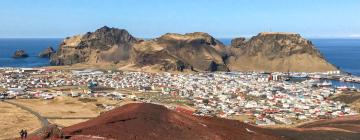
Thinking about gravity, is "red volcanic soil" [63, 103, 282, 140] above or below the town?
above

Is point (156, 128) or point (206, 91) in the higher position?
point (156, 128)

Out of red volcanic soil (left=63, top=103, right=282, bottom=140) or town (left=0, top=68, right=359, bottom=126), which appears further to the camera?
town (left=0, top=68, right=359, bottom=126)

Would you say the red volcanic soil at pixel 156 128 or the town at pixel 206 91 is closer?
the red volcanic soil at pixel 156 128

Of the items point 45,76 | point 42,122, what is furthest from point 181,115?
point 45,76

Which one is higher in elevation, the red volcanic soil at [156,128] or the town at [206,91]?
the red volcanic soil at [156,128]

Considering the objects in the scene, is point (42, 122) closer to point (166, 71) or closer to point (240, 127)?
point (240, 127)
